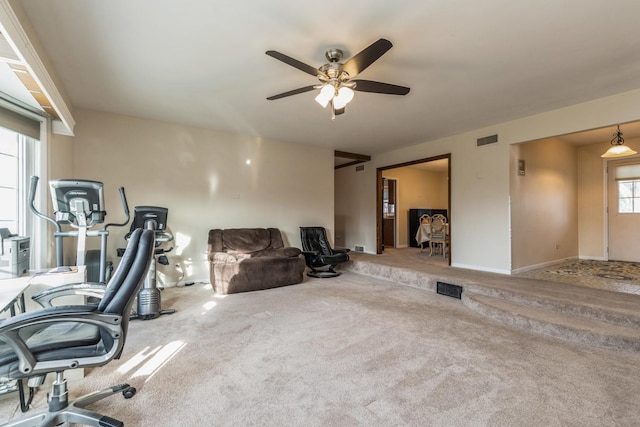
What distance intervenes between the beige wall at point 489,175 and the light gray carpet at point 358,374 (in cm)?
182

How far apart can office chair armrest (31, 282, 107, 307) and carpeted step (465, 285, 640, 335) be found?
157 inches

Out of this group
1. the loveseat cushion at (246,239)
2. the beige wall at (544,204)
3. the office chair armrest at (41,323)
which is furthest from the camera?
the loveseat cushion at (246,239)

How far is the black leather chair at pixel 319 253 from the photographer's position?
5.11 metres

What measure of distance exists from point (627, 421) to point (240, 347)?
2.54 m

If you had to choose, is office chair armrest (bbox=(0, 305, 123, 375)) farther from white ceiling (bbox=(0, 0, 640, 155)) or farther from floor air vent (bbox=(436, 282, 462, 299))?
floor air vent (bbox=(436, 282, 462, 299))

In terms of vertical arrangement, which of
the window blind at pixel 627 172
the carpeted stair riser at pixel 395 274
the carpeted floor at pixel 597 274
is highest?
the window blind at pixel 627 172

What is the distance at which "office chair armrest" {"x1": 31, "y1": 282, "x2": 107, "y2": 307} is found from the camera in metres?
1.68

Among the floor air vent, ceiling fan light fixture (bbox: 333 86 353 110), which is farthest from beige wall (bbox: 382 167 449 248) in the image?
ceiling fan light fixture (bbox: 333 86 353 110)

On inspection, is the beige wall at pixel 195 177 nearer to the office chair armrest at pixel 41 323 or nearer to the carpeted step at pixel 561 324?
the office chair armrest at pixel 41 323

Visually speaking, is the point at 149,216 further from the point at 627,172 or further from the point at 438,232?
the point at 627,172

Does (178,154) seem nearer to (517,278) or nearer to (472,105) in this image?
(472,105)

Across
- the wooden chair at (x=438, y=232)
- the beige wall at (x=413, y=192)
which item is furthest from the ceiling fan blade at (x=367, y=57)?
the beige wall at (x=413, y=192)

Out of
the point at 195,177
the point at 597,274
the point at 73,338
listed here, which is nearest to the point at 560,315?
the point at 597,274

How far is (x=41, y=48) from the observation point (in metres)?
2.45
